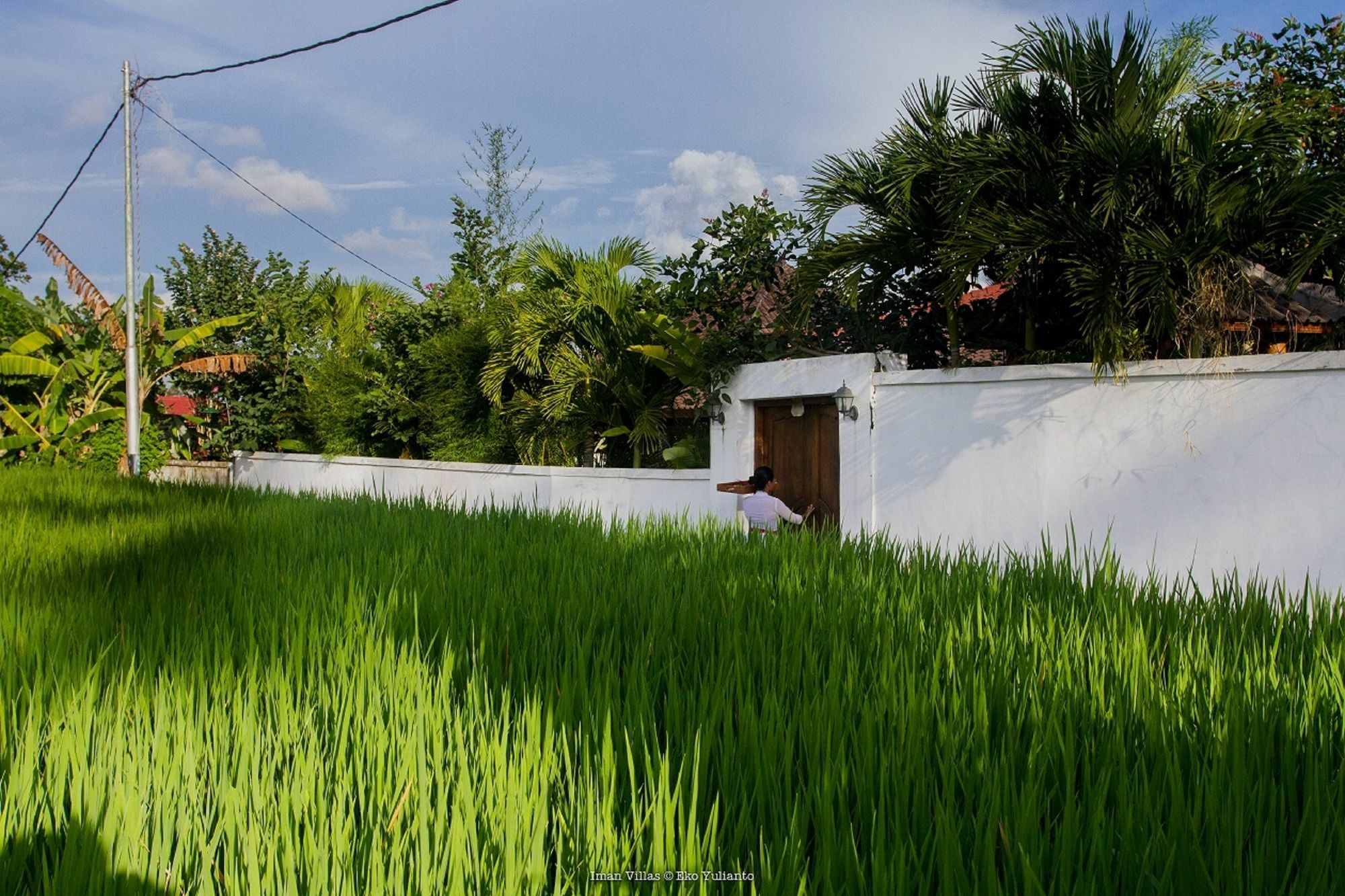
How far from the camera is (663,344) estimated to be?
10.5 metres

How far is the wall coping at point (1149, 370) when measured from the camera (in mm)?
6145

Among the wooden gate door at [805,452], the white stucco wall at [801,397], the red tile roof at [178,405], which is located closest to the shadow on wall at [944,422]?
the white stucco wall at [801,397]

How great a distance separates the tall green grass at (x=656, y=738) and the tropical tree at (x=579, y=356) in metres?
7.17

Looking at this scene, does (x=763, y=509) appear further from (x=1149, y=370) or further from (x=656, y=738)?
(x=656, y=738)

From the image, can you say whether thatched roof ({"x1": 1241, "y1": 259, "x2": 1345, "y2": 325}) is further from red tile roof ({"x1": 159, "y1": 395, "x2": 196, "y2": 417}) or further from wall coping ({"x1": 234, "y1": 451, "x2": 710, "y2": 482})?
red tile roof ({"x1": 159, "y1": 395, "x2": 196, "y2": 417})

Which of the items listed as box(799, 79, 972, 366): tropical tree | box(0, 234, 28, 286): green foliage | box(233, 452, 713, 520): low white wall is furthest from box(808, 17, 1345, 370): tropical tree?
box(0, 234, 28, 286): green foliage

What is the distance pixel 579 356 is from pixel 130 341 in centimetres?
903

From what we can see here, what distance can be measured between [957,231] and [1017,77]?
1.30 metres

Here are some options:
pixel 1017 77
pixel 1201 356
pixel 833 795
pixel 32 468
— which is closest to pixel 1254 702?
pixel 833 795

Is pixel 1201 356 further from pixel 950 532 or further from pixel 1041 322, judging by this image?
pixel 950 532

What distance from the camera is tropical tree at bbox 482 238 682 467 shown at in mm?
10797

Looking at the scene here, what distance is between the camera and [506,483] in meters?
12.3

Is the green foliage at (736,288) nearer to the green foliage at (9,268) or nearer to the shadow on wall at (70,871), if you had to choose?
the shadow on wall at (70,871)

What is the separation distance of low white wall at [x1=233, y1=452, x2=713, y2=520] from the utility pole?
2.32 m
